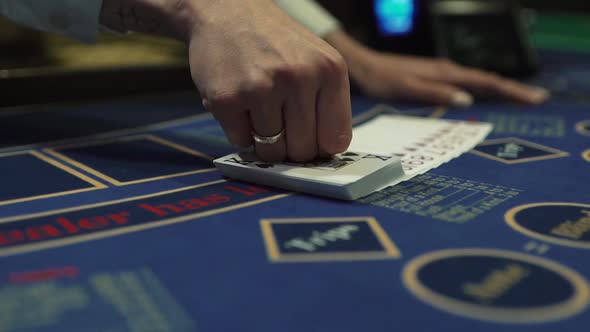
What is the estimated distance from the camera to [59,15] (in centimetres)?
121

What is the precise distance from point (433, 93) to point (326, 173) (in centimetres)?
88

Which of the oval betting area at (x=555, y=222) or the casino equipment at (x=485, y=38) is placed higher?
the casino equipment at (x=485, y=38)

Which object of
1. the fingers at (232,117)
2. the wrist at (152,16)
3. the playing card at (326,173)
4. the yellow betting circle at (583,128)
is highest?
the wrist at (152,16)

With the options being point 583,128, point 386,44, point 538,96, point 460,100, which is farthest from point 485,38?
point 583,128

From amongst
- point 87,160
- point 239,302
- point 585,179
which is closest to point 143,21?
point 87,160

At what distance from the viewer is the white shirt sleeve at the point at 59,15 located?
1179 mm

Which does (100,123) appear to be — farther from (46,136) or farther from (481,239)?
(481,239)

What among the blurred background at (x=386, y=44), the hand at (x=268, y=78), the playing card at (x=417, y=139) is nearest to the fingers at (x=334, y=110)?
the hand at (x=268, y=78)

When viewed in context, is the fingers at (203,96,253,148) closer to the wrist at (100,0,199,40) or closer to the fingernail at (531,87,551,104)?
the wrist at (100,0,199,40)

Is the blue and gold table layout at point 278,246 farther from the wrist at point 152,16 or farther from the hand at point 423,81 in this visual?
the hand at point 423,81

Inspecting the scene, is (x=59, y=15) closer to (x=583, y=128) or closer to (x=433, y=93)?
(x=433, y=93)

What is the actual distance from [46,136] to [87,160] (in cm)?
22

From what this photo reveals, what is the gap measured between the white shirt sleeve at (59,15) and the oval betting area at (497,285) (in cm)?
85

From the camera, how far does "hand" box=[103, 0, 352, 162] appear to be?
0.88 meters
